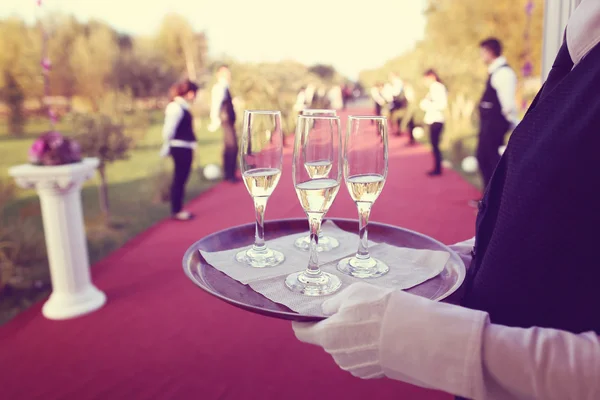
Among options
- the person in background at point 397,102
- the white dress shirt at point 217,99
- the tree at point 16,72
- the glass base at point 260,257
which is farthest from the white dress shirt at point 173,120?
the person in background at point 397,102

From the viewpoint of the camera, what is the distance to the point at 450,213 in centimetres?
550

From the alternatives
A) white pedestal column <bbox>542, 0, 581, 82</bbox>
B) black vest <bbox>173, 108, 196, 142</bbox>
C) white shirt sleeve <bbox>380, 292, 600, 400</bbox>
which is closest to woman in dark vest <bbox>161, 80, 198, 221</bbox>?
black vest <bbox>173, 108, 196, 142</bbox>

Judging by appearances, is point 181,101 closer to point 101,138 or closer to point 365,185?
point 101,138

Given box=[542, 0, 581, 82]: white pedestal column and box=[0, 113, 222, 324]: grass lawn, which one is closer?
box=[542, 0, 581, 82]: white pedestal column

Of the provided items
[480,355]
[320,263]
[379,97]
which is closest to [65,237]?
[320,263]

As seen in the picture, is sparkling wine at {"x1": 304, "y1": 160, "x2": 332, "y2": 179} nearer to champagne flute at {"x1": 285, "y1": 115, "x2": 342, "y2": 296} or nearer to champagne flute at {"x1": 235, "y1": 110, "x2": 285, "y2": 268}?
champagne flute at {"x1": 285, "y1": 115, "x2": 342, "y2": 296}

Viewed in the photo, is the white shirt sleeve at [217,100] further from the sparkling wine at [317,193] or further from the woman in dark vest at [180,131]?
the sparkling wine at [317,193]

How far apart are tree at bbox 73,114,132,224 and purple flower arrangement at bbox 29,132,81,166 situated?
1.95 metres

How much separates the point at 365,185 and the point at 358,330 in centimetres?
36

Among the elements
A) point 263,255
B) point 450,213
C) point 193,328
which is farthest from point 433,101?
point 263,255

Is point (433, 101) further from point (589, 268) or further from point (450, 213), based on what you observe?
point (589, 268)

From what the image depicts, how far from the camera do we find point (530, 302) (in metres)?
0.74

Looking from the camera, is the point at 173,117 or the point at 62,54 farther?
the point at 62,54

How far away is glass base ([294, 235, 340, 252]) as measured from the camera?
1235 millimetres
